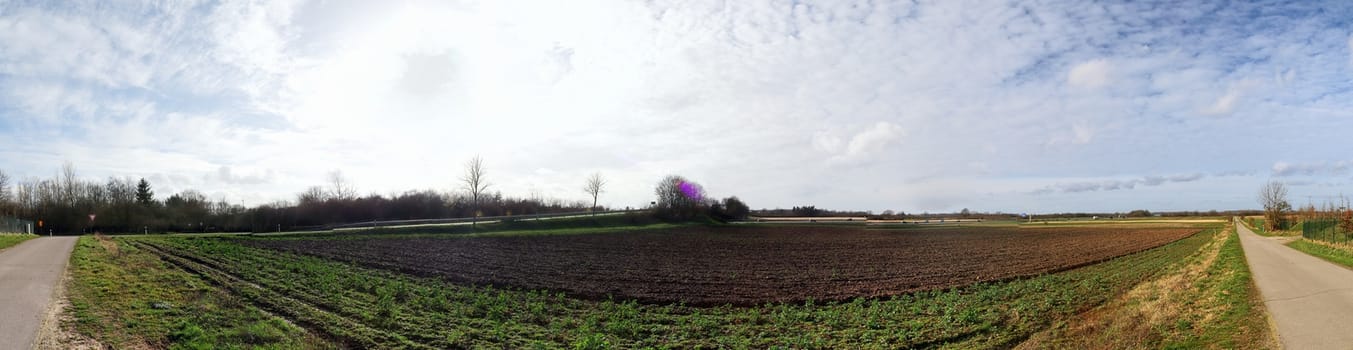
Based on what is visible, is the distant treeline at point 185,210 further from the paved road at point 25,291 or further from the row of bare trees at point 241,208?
the paved road at point 25,291

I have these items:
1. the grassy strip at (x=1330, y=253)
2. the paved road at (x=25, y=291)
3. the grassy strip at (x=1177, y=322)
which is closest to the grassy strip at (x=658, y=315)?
the grassy strip at (x=1177, y=322)

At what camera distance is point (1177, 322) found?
12609 millimetres

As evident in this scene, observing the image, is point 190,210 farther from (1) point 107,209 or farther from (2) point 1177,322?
(2) point 1177,322

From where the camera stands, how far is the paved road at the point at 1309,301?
10.6m

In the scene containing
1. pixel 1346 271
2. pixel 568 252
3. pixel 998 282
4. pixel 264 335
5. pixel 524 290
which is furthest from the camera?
pixel 568 252

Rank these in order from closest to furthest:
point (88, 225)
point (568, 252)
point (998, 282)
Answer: point (998, 282) < point (568, 252) < point (88, 225)

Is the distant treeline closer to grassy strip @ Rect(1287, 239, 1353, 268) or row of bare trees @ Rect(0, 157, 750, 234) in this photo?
row of bare trees @ Rect(0, 157, 750, 234)

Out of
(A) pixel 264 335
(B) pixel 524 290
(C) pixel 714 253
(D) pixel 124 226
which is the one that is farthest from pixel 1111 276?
(D) pixel 124 226

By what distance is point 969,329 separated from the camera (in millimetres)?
14383

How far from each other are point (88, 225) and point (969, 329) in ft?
319

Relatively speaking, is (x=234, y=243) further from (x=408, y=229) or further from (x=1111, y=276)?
(x=1111, y=276)

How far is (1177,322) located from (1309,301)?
15.1ft

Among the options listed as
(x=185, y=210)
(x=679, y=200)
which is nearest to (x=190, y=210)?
(x=185, y=210)

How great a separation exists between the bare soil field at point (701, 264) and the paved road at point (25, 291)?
32.6ft
